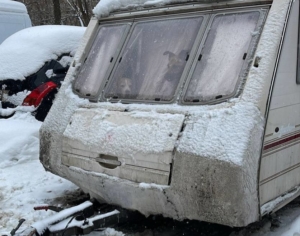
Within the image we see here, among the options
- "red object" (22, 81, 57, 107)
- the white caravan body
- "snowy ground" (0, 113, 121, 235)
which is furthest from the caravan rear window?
the white caravan body

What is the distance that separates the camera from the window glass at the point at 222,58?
3740mm

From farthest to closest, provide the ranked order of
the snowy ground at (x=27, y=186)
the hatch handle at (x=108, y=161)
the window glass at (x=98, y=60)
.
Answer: the window glass at (x=98, y=60) < the snowy ground at (x=27, y=186) < the hatch handle at (x=108, y=161)

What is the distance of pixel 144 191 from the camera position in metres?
3.76

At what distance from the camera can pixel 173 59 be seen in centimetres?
416

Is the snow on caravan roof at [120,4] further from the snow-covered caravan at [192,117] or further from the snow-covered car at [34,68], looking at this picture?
the snow-covered car at [34,68]

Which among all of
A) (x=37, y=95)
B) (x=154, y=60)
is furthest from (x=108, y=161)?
(x=37, y=95)

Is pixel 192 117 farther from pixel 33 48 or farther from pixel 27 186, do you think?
pixel 33 48

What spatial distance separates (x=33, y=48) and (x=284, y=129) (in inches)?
197

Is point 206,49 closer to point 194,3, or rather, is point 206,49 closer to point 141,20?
point 194,3

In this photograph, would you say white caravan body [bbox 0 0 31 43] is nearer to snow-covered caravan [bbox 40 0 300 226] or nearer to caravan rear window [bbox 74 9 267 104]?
caravan rear window [bbox 74 9 267 104]

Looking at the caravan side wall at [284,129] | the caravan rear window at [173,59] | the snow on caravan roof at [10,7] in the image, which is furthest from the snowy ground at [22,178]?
the snow on caravan roof at [10,7]

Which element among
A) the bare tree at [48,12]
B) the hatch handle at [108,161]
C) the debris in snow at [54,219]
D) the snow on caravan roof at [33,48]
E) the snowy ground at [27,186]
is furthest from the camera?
the bare tree at [48,12]

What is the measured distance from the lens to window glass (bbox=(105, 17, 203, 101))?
410 centimetres

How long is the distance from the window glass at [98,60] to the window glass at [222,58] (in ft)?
3.65
